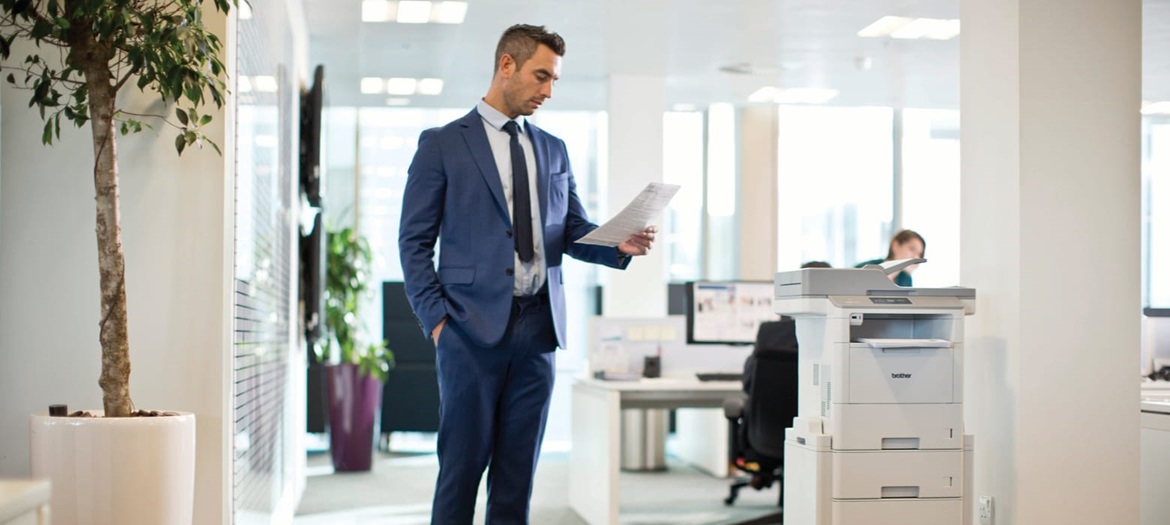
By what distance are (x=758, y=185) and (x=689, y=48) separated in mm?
2206

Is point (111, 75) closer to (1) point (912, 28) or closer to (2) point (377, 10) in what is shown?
(2) point (377, 10)

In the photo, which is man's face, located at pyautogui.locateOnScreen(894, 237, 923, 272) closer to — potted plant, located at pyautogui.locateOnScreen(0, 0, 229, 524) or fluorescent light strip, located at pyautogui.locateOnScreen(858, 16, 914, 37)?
fluorescent light strip, located at pyautogui.locateOnScreen(858, 16, 914, 37)

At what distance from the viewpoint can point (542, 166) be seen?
2762 millimetres

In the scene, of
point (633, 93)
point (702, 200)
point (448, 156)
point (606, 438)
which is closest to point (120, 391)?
point (448, 156)

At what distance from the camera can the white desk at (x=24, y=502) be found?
3.43 feet

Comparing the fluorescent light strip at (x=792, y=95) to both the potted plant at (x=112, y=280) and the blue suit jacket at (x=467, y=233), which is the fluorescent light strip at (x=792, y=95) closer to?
the blue suit jacket at (x=467, y=233)

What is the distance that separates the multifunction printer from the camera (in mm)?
3340

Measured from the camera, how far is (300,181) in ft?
19.3

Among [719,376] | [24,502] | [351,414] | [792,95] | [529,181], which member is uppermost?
[792,95]

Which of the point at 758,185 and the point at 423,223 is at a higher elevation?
the point at 758,185

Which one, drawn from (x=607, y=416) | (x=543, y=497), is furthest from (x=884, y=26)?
(x=543, y=497)

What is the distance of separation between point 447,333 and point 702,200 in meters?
6.93

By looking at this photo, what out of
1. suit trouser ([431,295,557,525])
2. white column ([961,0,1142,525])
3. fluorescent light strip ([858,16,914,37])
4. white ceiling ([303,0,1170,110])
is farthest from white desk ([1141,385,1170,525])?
fluorescent light strip ([858,16,914,37])

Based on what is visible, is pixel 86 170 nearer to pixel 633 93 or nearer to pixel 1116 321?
pixel 1116 321
